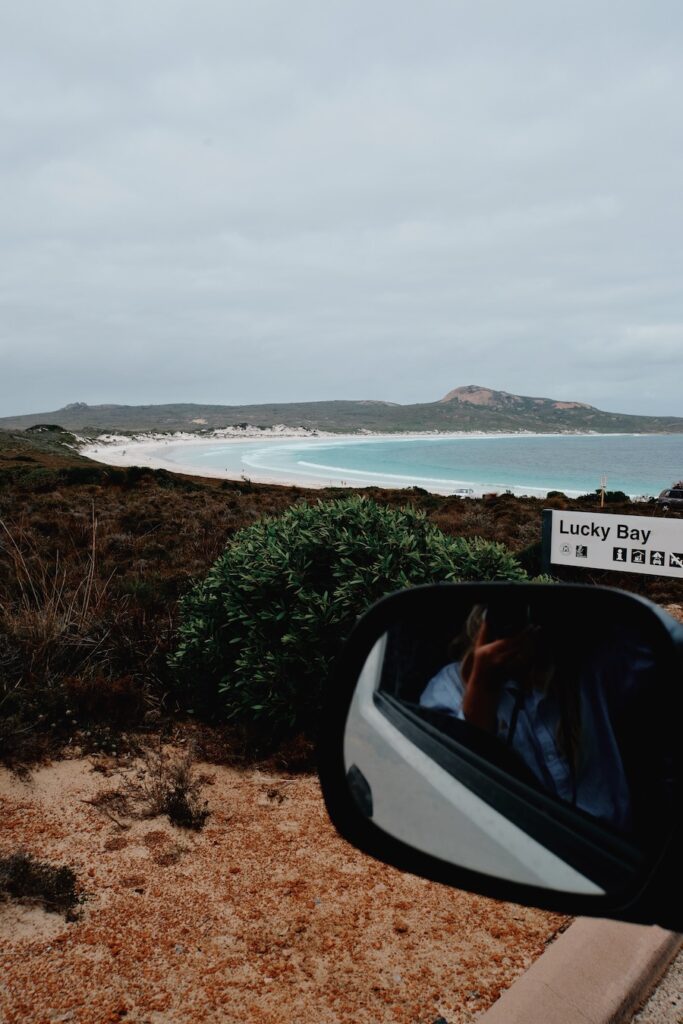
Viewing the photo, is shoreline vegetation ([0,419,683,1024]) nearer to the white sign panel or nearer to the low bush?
the low bush

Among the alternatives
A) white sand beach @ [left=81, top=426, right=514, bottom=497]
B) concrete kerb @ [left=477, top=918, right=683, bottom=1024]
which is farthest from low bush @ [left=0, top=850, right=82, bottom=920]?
white sand beach @ [left=81, top=426, right=514, bottom=497]

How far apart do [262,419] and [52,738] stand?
19328 cm

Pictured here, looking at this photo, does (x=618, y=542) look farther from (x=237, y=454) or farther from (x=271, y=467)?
(x=237, y=454)

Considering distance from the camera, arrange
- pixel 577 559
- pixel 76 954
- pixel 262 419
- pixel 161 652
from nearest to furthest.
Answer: pixel 76 954 → pixel 161 652 → pixel 577 559 → pixel 262 419

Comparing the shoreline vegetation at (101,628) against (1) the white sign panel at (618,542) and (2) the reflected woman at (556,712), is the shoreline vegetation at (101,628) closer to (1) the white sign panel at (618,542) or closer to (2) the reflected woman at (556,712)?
(1) the white sign panel at (618,542)

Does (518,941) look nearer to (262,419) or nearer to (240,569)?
(240,569)

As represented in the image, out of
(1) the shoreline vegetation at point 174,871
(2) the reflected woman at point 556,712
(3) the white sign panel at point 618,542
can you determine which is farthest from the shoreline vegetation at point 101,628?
(2) the reflected woman at point 556,712

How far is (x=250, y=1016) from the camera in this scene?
243 cm

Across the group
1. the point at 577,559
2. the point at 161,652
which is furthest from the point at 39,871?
the point at 577,559

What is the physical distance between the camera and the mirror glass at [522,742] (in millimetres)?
1183

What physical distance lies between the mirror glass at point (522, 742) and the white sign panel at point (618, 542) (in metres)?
5.23

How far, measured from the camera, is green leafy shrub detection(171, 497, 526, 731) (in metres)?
4.50

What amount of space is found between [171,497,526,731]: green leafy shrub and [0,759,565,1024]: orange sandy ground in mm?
967

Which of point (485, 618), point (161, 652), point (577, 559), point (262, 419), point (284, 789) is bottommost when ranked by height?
point (284, 789)
